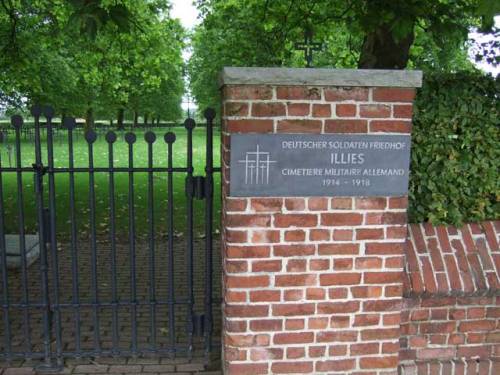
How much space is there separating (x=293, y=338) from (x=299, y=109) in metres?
1.36

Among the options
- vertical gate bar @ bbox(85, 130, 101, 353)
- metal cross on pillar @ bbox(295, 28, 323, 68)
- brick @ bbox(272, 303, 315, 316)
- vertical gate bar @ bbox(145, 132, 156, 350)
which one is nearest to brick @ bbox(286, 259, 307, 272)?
brick @ bbox(272, 303, 315, 316)

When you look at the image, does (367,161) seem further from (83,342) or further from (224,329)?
(83,342)

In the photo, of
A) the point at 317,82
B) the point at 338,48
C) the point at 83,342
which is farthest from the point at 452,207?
the point at 338,48

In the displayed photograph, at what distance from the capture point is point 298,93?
9.70 feet

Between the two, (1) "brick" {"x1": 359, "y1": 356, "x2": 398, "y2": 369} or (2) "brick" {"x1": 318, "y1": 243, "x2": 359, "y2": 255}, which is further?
→ (1) "brick" {"x1": 359, "y1": 356, "x2": 398, "y2": 369}

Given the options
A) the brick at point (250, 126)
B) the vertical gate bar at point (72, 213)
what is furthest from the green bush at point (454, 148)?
the vertical gate bar at point (72, 213)

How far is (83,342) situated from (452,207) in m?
2.84

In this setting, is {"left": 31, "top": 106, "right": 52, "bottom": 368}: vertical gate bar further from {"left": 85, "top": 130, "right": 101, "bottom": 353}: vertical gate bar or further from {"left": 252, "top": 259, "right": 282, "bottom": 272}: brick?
{"left": 252, "top": 259, "right": 282, "bottom": 272}: brick

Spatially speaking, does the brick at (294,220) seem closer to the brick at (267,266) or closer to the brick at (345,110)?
the brick at (267,266)

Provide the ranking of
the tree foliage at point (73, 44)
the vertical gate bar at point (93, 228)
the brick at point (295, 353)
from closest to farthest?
the brick at point (295, 353) < the vertical gate bar at point (93, 228) < the tree foliage at point (73, 44)

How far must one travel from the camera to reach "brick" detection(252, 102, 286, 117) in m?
2.94

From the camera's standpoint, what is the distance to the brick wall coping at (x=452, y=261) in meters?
3.32

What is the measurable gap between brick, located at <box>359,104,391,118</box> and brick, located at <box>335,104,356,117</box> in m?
0.05

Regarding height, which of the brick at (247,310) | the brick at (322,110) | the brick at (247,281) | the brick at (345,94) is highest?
the brick at (345,94)
